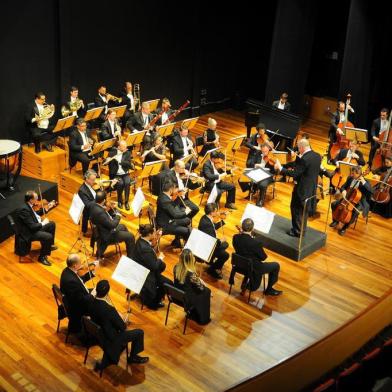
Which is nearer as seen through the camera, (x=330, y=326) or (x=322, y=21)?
(x=330, y=326)

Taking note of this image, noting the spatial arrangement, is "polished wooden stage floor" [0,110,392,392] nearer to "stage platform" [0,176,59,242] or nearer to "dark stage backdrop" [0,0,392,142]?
"stage platform" [0,176,59,242]

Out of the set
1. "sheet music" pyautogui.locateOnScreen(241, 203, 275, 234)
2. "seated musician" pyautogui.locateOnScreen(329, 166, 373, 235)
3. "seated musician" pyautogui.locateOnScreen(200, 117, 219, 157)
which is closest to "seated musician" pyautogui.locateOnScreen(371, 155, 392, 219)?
"seated musician" pyautogui.locateOnScreen(329, 166, 373, 235)

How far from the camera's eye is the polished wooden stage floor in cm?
616

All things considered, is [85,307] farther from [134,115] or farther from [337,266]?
[134,115]

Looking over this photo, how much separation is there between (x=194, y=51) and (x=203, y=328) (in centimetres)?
897

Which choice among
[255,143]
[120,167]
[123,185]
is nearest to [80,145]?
[120,167]

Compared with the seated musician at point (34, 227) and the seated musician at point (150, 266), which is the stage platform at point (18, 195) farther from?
the seated musician at point (150, 266)

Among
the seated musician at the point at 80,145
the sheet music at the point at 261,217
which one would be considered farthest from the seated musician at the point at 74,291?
the seated musician at the point at 80,145

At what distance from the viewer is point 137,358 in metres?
6.33

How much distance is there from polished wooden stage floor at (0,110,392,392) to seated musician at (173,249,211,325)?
333 mm

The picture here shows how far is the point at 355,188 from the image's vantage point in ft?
29.9

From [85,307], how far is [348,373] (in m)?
2.84

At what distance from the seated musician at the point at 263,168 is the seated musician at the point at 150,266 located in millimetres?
3317

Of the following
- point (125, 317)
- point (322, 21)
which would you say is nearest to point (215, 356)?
point (125, 317)
